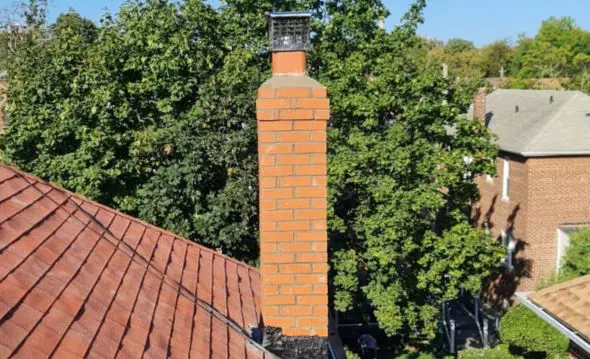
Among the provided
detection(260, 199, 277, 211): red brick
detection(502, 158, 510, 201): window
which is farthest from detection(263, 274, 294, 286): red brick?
detection(502, 158, 510, 201): window

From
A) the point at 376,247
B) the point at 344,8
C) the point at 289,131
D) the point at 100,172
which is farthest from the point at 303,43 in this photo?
the point at 344,8

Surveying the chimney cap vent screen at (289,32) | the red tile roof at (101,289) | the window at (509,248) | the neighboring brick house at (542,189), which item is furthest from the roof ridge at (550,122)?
the chimney cap vent screen at (289,32)

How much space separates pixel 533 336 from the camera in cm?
1595

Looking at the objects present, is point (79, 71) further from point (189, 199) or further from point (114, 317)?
point (114, 317)

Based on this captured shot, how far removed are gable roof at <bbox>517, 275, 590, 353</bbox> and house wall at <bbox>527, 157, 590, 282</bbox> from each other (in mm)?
13163

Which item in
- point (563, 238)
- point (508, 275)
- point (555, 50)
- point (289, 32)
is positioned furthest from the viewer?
point (555, 50)

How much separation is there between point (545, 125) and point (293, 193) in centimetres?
1849

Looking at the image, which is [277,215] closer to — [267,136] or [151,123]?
[267,136]

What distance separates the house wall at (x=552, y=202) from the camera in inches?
773

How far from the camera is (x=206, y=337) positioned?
459 cm

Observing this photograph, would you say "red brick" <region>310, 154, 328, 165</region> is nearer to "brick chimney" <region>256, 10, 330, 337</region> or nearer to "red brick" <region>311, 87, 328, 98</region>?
"brick chimney" <region>256, 10, 330, 337</region>

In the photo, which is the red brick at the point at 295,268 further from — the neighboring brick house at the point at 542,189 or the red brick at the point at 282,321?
the neighboring brick house at the point at 542,189

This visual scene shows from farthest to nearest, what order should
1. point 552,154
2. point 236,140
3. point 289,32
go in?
point 552,154, point 236,140, point 289,32

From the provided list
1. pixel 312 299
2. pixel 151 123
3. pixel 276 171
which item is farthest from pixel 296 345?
pixel 151 123
